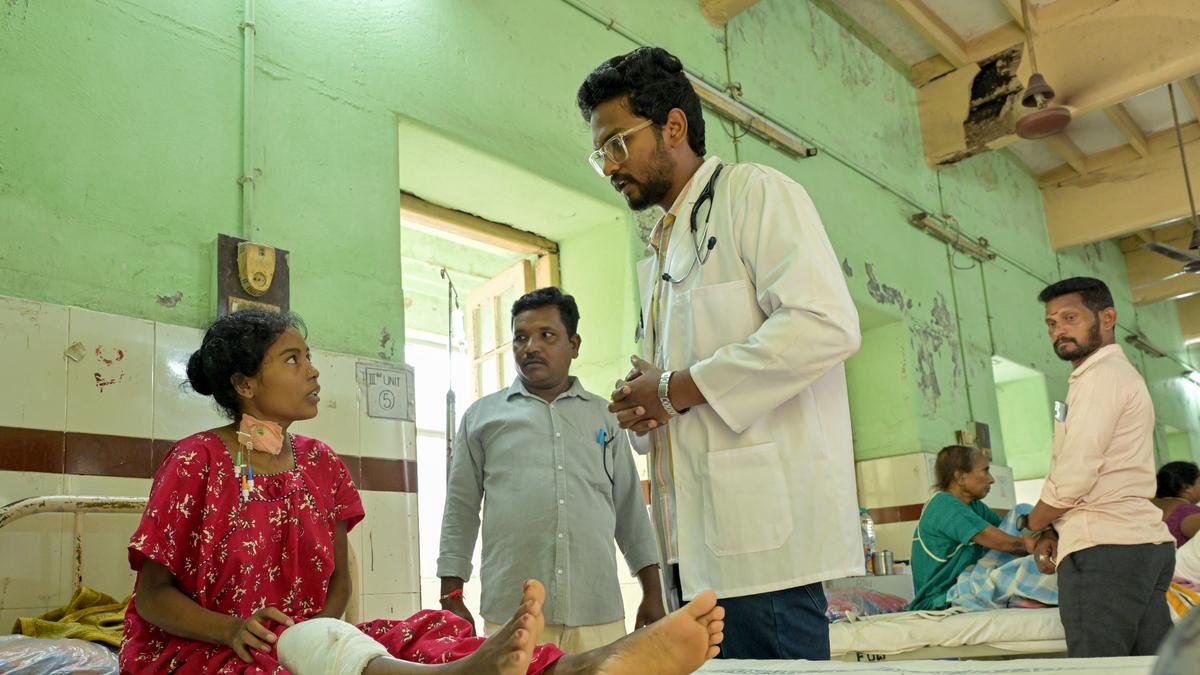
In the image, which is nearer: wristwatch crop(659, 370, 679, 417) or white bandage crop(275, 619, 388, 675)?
white bandage crop(275, 619, 388, 675)

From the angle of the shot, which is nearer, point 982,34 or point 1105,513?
point 1105,513

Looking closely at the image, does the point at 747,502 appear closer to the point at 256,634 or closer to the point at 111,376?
the point at 256,634

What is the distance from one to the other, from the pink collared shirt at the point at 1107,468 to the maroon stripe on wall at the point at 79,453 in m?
2.98

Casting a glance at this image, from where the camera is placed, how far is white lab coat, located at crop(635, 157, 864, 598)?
1.89m

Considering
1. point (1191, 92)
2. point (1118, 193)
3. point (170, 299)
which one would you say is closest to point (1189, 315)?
point (1118, 193)

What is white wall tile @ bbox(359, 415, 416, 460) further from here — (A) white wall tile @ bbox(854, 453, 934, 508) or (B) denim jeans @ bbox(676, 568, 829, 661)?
(A) white wall tile @ bbox(854, 453, 934, 508)

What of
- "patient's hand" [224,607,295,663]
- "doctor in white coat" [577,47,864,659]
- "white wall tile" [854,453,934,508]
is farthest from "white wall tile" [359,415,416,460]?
"white wall tile" [854,453,934,508]

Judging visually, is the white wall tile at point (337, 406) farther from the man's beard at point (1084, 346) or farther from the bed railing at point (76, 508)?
the man's beard at point (1084, 346)

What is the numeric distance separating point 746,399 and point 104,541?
2.00 m

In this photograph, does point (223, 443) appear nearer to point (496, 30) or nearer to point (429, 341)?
point (496, 30)

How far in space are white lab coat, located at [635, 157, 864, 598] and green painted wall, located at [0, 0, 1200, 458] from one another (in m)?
1.98

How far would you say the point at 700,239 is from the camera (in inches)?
82.9

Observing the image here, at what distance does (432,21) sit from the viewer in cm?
437

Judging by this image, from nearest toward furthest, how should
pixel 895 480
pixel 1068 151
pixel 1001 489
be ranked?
pixel 895 480 → pixel 1001 489 → pixel 1068 151
